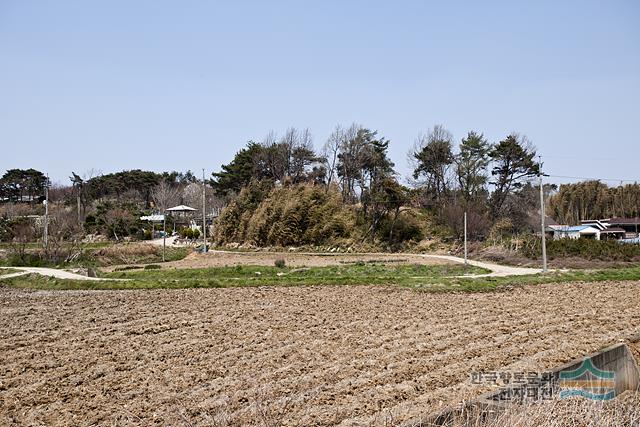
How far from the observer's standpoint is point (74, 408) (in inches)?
248

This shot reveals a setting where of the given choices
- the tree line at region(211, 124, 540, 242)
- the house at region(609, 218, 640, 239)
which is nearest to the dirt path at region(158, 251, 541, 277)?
the tree line at region(211, 124, 540, 242)

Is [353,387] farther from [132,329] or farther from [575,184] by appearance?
[575,184]

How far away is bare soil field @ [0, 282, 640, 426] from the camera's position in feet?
20.0

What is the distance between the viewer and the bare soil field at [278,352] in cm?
610

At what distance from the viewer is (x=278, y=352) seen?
8.75m

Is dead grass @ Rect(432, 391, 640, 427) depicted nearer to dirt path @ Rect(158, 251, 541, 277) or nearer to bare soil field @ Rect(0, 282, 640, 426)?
bare soil field @ Rect(0, 282, 640, 426)

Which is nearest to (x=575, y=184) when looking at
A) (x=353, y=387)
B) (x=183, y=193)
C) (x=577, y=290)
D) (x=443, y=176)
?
(x=443, y=176)
